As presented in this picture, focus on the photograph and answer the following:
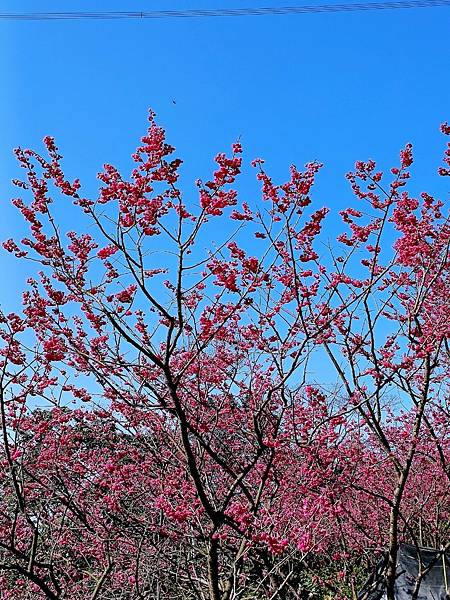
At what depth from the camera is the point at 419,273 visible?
5273mm

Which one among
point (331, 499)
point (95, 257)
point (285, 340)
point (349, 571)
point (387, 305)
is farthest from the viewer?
point (349, 571)

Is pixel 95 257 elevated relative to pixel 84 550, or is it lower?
elevated

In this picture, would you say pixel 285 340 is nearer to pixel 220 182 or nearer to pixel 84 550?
pixel 220 182

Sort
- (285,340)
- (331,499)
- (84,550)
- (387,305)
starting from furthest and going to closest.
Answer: (84,550), (387,305), (331,499), (285,340)

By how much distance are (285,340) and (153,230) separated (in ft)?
5.67

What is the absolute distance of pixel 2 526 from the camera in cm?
598

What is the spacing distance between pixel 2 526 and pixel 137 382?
306 cm

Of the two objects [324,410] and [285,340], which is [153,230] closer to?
[285,340]

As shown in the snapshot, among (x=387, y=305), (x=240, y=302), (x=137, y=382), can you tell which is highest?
(x=387, y=305)

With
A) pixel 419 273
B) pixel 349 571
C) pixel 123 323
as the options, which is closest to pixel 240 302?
pixel 123 323

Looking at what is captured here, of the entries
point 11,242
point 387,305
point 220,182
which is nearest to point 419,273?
point 387,305

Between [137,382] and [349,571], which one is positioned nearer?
[137,382]

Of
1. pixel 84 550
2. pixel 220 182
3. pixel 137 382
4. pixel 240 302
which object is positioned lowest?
pixel 84 550

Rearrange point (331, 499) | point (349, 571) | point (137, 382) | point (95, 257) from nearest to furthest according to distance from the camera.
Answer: point (95, 257) < point (137, 382) < point (331, 499) < point (349, 571)
